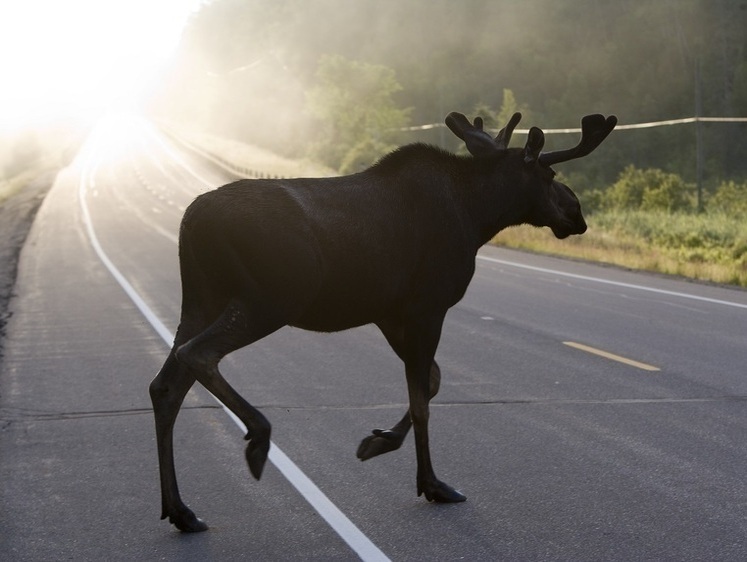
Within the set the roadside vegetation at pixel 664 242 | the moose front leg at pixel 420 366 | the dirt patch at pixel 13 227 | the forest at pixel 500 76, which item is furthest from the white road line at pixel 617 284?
the forest at pixel 500 76

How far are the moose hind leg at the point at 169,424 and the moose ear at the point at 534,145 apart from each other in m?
2.13

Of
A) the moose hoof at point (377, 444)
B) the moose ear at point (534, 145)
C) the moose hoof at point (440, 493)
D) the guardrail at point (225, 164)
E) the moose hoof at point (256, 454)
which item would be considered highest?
the moose ear at point (534, 145)

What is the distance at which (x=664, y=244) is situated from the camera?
28.3 metres

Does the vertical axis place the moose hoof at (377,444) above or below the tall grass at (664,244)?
above

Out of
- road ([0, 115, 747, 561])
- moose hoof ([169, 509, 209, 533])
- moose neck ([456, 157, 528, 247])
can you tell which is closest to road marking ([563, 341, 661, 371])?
road ([0, 115, 747, 561])

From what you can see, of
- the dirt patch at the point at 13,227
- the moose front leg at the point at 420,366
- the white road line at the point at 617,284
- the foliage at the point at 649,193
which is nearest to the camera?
the moose front leg at the point at 420,366

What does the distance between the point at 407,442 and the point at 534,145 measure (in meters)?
2.33

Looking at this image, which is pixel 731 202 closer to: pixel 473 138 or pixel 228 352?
pixel 473 138

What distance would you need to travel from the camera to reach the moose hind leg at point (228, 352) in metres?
4.95

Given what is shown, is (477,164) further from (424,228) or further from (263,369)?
(263,369)

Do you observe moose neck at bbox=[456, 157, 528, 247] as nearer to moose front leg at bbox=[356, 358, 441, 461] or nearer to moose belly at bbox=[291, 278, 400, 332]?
moose belly at bbox=[291, 278, 400, 332]

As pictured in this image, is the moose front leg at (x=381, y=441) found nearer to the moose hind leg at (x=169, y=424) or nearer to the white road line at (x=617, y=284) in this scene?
the moose hind leg at (x=169, y=424)

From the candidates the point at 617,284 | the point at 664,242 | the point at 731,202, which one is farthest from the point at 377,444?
the point at 731,202

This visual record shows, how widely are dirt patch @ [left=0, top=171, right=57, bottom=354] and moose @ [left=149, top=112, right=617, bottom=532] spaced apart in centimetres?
717
